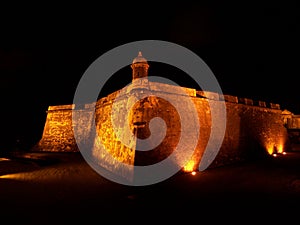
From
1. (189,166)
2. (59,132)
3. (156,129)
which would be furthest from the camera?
(59,132)

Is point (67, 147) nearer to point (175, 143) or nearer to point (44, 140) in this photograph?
point (44, 140)

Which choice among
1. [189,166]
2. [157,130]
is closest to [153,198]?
[157,130]

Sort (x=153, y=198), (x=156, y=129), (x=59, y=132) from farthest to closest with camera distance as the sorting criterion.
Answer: (x=59, y=132), (x=156, y=129), (x=153, y=198)

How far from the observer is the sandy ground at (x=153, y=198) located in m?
5.95

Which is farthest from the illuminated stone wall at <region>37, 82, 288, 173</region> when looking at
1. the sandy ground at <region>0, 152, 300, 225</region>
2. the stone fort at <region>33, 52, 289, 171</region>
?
the sandy ground at <region>0, 152, 300, 225</region>

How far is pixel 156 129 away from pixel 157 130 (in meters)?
0.08

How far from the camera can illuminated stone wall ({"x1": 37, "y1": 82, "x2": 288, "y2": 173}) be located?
1163cm

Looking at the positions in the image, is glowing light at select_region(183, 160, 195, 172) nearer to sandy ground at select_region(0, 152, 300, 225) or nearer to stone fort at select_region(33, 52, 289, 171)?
stone fort at select_region(33, 52, 289, 171)

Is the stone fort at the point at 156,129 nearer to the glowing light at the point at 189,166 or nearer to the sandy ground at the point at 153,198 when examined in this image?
the glowing light at the point at 189,166

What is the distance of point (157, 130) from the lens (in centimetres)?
1173

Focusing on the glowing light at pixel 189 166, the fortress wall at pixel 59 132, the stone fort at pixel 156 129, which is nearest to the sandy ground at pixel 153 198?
the glowing light at pixel 189 166

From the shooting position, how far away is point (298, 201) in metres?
7.11

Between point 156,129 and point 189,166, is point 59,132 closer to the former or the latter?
point 156,129

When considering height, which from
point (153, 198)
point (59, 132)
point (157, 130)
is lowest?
point (153, 198)
